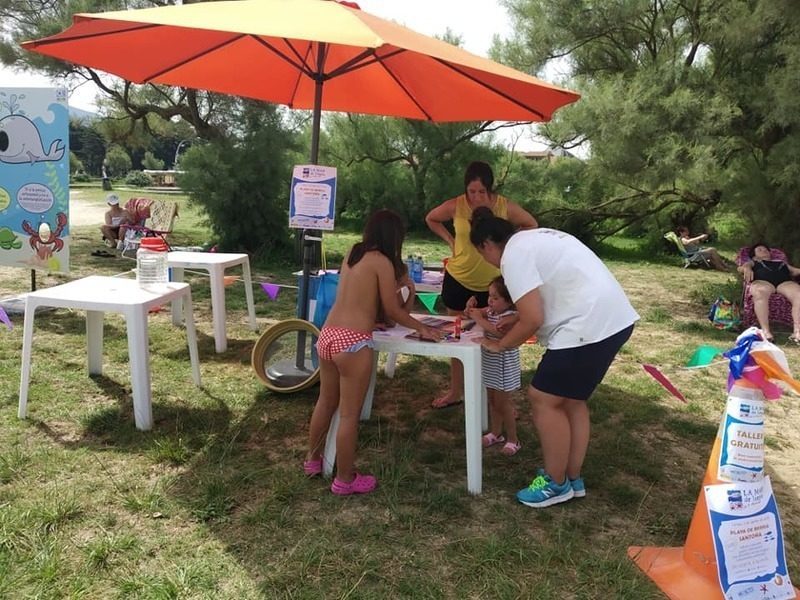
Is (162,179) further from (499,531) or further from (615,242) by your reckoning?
(499,531)

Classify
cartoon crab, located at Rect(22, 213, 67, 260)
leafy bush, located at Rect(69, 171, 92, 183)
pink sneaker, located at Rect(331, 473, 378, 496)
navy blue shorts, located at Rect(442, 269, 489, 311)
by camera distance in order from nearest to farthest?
pink sneaker, located at Rect(331, 473, 378, 496)
navy blue shorts, located at Rect(442, 269, 489, 311)
cartoon crab, located at Rect(22, 213, 67, 260)
leafy bush, located at Rect(69, 171, 92, 183)

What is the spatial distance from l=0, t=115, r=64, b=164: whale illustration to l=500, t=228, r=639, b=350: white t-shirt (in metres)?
4.30

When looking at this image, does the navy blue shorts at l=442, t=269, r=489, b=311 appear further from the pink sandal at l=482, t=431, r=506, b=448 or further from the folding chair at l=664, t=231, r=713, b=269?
the folding chair at l=664, t=231, r=713, b=269

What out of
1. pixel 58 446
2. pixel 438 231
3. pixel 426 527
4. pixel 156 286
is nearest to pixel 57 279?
pixel 156 286

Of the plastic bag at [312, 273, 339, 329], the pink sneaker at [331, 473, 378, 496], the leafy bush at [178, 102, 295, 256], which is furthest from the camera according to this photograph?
the leafy bush at [178, 102, 295, 256]

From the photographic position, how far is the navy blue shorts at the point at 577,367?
249 cm

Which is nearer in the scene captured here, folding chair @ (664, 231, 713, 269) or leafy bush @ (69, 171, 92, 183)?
folding chair @ (664, 231, 713, 269)

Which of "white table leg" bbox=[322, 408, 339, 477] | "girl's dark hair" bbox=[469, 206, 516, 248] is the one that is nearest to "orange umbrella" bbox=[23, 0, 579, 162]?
"girl's dark hair" bbox=[469, 206, 516, 248]

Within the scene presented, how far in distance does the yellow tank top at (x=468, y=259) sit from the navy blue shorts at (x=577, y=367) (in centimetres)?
103

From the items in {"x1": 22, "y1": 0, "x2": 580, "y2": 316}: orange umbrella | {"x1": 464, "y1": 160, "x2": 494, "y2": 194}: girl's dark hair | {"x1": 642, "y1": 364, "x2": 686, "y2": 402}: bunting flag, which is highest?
{"x1": 22, "y1": 0, "x2": 580, "y2": 316}: orange umbrella

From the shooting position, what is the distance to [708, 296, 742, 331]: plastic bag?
21.5 feet

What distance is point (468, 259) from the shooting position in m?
3.55

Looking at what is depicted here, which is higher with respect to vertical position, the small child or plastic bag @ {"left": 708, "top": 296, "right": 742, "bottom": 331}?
the small child

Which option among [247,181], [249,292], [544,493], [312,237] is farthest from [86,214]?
[544,493]
